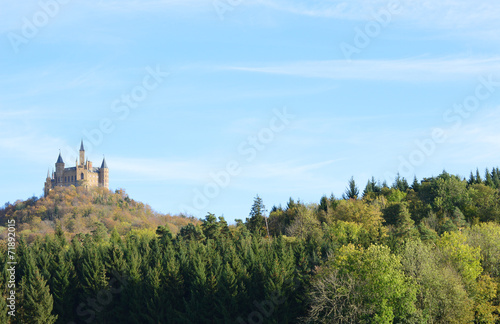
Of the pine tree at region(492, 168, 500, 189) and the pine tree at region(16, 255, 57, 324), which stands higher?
the pine tree at region(492, 168, 500, 189)

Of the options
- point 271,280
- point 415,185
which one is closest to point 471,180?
point 415,185

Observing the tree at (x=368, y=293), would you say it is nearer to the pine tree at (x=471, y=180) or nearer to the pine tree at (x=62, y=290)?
the pine tree at (x=62, y=290)

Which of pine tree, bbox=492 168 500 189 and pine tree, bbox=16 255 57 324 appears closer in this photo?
pine tree, bbox=16 255 57 324

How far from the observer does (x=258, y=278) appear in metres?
66.8

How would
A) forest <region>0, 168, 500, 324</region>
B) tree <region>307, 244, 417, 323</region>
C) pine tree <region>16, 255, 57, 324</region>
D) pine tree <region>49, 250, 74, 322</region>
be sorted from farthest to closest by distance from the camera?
1. pine tree <region>49, 250, 74, 322</region>
2. pine tree <region>16, 255, 57, 324</region>
3. forest <region>0, 168, 500, 324</region>
4. tree <region>307, 244, 417, 323</region>

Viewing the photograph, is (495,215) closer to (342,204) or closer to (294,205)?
(342,204)

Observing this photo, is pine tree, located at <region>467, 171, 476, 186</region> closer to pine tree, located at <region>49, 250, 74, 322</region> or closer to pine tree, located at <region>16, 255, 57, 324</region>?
pine tree, located at <region>49, 250, 74, 322</region>

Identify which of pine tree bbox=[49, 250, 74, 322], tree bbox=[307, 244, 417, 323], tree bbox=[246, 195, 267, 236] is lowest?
tree bbox=[307, 244, 417, 323]

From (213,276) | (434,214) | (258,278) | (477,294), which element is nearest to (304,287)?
(258,278)

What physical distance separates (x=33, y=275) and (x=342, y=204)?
199 feet

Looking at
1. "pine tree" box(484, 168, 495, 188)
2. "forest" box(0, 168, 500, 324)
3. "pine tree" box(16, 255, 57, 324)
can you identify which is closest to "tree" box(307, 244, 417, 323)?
"forest" box(0, 168, 500, 324)

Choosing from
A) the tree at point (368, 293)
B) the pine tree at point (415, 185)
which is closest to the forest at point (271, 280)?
the tree at point (368, 293)

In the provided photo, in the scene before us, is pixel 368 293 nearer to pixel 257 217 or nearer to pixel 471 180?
pixel 257 217

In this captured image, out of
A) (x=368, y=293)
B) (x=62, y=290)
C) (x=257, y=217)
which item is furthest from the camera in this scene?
(x=257, y=217)
